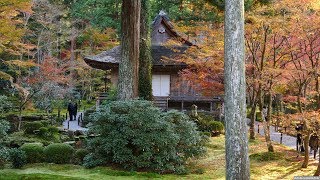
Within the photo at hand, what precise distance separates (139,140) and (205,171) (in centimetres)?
226

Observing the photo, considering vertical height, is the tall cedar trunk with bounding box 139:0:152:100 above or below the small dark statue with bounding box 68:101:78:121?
above

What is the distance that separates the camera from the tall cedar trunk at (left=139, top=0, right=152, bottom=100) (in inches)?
712

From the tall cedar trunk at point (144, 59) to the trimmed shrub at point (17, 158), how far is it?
25.3 ft

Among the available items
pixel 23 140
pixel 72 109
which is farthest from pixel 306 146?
pixel 72 109

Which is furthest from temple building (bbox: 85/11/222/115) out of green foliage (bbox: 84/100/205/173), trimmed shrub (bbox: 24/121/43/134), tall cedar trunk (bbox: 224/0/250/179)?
tall cedar trunk (bbox: 224/0/250/179)

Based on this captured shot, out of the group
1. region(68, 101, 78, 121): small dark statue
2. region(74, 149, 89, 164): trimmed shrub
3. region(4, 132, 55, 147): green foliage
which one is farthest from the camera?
region(68, 101, 78, 121): small dark statue

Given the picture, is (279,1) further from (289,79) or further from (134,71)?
(134,71)

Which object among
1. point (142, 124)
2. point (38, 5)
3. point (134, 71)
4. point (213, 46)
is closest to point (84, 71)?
point (38, 5)

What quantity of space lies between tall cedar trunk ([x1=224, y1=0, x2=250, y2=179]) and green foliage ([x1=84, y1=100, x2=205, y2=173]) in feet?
12.0

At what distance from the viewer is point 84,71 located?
119 ft

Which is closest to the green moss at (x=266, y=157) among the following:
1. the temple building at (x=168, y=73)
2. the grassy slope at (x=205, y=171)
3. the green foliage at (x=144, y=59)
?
the grassy slope at (x=205, y=171)

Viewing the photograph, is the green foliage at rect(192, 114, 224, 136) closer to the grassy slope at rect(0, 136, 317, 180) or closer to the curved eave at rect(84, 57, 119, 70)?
the grassy slope at rect(0, 136, 317, 180)

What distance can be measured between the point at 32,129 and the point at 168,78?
34.4ft

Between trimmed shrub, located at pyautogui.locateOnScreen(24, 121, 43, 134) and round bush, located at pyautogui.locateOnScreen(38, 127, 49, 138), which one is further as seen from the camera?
trimmed shrub, located at pyautogui.locateOnScreen(24, 121, 43, 134)
